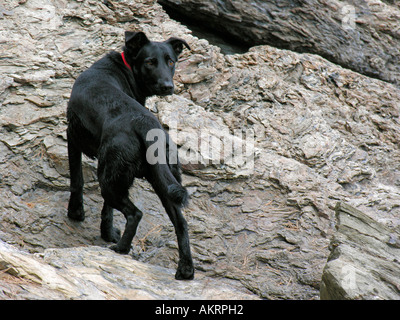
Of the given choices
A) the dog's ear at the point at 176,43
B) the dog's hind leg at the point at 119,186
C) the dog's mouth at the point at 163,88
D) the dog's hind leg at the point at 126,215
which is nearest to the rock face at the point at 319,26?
the dog's ear at the point at 176,43

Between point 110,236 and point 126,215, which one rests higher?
point 126,215

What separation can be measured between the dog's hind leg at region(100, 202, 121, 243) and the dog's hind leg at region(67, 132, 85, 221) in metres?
0.30

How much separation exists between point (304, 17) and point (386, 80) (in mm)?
1855

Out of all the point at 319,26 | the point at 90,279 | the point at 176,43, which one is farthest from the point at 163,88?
the point at 319,26

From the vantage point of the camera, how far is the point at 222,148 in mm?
6145

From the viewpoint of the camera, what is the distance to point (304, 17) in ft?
26.5

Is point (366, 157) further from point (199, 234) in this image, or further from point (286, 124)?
point (199, 234)

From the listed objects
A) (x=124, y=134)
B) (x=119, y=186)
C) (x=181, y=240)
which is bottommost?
(x=181, y=240)

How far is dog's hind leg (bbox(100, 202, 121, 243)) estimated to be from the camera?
5.20m

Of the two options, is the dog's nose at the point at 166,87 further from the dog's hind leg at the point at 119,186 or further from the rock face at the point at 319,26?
the rock face at the point at 319,26

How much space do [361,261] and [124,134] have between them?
2365 millimetres

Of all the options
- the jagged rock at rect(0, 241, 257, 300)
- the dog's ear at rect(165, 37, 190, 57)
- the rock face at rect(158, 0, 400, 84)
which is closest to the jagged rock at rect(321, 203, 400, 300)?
the jagged rock at rect(0, 241, 257, 300)

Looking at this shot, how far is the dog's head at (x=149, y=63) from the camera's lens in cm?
556

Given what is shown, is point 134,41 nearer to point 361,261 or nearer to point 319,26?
point 361,261
